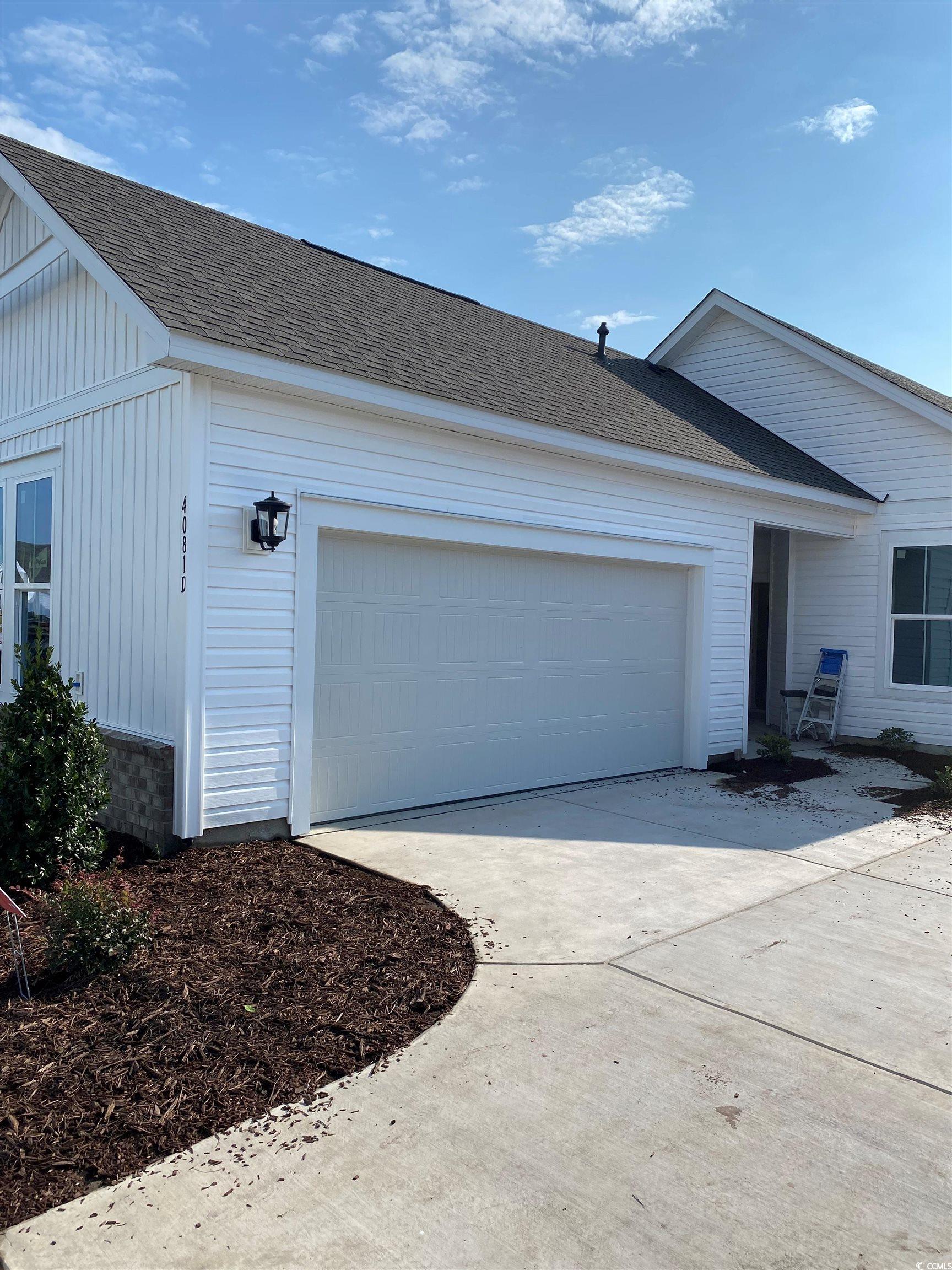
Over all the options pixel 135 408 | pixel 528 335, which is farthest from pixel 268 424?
pixel 528 335

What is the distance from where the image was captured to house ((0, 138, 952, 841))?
594 cm

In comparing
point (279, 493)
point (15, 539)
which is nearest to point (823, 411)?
point (279, 493)

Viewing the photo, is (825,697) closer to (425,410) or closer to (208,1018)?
(425,410)

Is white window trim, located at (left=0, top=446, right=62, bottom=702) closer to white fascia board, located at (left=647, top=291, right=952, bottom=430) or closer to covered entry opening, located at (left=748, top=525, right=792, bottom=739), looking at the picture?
covered entry opening, located at (left=748, top=525, right=792, bottom=739)

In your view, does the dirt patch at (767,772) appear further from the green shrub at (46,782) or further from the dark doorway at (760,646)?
the green shrub at (46,782)

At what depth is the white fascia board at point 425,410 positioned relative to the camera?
5578 millimetres

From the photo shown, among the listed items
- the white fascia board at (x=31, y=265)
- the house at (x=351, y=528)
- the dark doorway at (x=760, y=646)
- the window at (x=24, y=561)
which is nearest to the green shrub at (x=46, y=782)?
the house at (x=351, y=528)

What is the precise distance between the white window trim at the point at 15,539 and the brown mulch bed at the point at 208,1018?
3128 millimetres

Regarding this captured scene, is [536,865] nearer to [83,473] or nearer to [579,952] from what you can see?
[579,952]

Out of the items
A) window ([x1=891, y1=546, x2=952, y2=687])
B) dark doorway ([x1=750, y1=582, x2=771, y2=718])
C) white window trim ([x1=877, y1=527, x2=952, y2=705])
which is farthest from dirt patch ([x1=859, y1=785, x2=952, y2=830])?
dark doorway ([x1=750, y1=582, x2=771, y2=718])

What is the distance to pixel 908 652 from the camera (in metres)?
11.5

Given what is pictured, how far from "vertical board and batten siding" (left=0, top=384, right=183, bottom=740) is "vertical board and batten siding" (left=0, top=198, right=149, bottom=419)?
34 cm

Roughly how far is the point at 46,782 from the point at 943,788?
7.99 m

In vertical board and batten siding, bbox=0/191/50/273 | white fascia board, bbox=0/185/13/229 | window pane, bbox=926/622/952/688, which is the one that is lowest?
window pane, bbox=926/622/952/688
